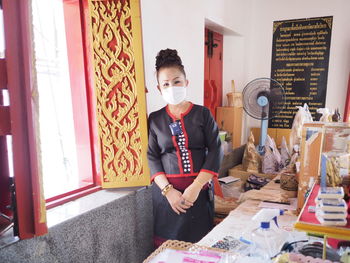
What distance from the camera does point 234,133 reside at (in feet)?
11.1

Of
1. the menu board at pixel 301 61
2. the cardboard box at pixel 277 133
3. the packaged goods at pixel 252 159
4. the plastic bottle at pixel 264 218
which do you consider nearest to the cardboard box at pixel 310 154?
the plastic bottle at pixel 264 218

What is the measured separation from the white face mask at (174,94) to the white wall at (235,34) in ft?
1.74

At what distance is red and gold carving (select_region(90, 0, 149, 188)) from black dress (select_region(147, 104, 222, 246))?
20 cm

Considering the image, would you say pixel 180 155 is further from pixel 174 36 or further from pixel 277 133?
pixel 277 133

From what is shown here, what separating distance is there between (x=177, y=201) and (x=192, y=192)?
0.30 ft

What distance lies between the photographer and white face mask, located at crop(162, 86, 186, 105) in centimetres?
137

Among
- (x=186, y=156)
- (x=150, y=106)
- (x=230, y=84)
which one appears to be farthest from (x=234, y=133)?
(x=186, y=156)

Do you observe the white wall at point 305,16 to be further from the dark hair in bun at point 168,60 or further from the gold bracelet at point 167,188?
the gold bracelet at point 167,188

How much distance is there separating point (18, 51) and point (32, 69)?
0.08 meters

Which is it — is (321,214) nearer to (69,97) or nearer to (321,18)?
(69,97)

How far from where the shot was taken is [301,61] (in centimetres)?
357

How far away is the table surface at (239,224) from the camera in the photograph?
1131 millimetres

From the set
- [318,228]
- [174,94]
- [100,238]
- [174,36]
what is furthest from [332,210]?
[174,36]

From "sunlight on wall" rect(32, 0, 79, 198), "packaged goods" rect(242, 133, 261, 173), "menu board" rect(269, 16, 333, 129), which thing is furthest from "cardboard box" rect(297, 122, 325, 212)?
"menu board" rect(269, 16, 333, 129)
